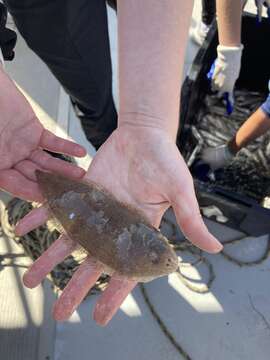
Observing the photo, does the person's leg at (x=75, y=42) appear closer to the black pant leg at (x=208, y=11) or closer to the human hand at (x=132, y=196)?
the human hand at (x=132, y=196)

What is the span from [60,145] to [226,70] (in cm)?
118

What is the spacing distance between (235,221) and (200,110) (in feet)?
3.15

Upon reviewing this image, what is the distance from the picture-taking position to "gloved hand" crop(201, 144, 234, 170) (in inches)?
107

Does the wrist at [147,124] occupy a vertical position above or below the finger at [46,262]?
above

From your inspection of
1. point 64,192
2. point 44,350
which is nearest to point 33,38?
point 64,192

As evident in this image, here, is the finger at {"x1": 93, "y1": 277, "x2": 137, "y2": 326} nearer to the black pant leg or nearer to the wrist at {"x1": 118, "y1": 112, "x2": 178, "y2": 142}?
the wrist at {"x1": 118, "y1": 112, "x2": 178, "y2": 142}

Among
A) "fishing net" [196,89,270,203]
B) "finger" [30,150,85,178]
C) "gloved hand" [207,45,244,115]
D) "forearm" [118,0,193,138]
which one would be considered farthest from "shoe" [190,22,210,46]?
"finger" [30,150,85,178]

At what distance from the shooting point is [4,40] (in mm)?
2258

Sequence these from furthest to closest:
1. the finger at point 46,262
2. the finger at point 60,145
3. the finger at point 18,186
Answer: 1. the finger at point 60,145
2. the finger at point 18,186
3. the finger at point 46,262

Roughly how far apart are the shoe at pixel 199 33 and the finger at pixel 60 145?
2.02 meters

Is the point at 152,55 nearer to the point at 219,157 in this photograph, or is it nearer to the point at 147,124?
the point at 147,124

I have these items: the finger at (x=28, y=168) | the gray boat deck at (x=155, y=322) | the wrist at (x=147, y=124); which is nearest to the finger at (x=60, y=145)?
the finger at (x=28, y=168)

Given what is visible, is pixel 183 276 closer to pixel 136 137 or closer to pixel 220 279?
pixel 220 279

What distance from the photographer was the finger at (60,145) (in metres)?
1.98
